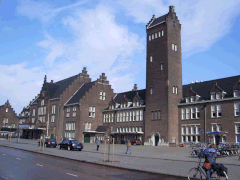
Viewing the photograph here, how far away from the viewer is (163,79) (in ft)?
162

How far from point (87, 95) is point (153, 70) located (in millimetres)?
19621

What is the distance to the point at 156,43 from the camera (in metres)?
52.2

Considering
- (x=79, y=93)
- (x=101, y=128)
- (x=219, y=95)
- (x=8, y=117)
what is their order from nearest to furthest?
(x=219, y=95) → (x=101, y=128) → (x=79, y=93) → (x=8, y=117)

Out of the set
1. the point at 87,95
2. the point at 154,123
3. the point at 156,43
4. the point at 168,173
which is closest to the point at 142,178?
the point at 168,173

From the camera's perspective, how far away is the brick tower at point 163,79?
1882 inches

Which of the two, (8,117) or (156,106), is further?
(8,117)

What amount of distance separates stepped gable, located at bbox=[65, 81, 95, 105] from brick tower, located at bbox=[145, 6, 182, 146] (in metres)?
19.5

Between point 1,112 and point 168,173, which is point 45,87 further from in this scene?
point 168,173

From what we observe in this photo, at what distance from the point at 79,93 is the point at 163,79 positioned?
1029 inches

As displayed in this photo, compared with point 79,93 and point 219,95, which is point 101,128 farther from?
point 219,95

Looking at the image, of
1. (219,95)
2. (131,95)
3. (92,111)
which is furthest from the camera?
(92,111)

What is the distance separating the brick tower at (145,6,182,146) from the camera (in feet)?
157

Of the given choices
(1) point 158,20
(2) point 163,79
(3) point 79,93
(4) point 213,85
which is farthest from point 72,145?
(3) point 79,93

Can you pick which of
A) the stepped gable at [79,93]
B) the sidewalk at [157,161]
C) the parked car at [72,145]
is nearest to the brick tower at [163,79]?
the stepped gable at [79,93]
